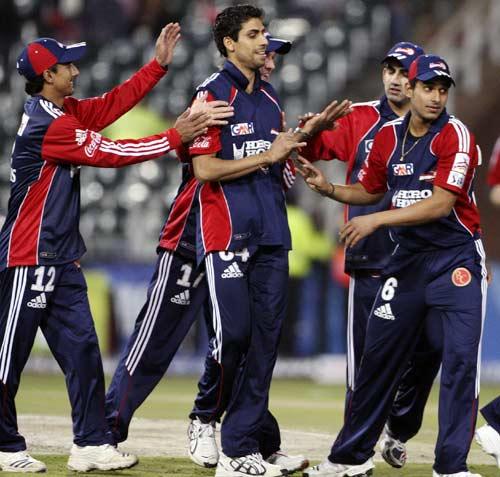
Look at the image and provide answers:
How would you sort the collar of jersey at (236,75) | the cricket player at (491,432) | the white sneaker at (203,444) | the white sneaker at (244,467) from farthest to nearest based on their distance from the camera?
the white sneaker at (203,444) < the cricket player at (491,432) < the collar of jersey at (236,75) < the white sneaker at (244,467)

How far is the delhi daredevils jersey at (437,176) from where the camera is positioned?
5.73 m

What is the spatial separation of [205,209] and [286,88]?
9961 millimetres

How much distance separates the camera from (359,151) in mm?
6980

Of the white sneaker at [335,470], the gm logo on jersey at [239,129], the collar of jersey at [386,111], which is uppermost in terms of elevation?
the collar of jersey at [386,111]

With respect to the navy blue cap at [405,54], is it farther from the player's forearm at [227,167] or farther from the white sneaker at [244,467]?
the white sneaker at [244,467]

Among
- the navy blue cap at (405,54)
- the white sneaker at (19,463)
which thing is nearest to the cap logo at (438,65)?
the navy blue cap at (405,54)

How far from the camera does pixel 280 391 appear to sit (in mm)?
12562

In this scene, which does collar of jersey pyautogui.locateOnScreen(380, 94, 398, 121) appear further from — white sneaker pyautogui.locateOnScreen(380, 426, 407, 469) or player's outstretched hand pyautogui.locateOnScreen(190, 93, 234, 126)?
white sneaker pyautogui.locateOnScreen(380, 426, 407, 469)

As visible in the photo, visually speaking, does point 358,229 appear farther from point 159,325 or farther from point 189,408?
point 189,408

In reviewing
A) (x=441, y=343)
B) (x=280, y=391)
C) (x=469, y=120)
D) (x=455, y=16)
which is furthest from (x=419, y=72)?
(x=455, y=16)

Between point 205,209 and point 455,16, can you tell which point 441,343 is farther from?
point 455,16

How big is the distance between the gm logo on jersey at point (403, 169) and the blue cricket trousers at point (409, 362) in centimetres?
108

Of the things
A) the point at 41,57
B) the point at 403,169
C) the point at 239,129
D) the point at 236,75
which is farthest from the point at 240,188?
the point at 41,57

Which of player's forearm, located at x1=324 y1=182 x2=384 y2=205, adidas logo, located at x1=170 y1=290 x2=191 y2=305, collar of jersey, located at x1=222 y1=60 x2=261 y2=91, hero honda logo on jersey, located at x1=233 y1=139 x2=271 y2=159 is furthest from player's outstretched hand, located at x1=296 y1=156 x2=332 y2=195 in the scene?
adidas logo, located at x1=170 y1=290 x2=191 y2=305
